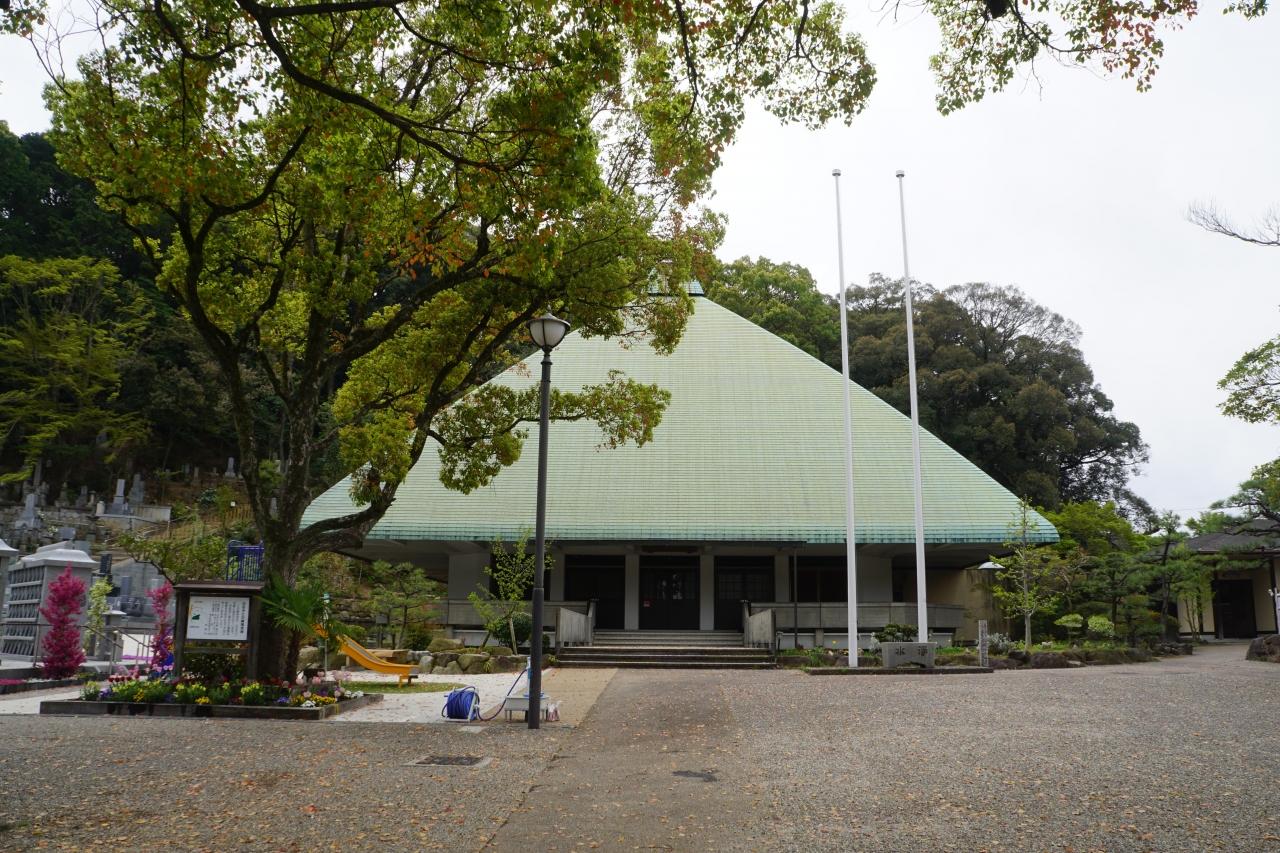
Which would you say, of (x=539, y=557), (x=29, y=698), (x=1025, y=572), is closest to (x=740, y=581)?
(x=1025, y=572)

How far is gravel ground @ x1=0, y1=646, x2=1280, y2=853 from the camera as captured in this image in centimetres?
531

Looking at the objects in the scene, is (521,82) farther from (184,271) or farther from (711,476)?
(711,476)

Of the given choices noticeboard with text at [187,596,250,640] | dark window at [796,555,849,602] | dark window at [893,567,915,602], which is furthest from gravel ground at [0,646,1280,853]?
dark window at [893,567,915,602]

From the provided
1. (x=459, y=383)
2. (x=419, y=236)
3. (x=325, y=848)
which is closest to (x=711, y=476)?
(x=459, y=383)

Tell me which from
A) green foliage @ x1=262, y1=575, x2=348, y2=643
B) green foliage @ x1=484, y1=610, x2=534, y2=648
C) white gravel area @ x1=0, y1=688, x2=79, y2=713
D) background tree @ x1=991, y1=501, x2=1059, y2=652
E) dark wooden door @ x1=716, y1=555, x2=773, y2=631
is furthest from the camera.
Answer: dark wooden door @ x1=716, y1=555, x2=773, y2=631

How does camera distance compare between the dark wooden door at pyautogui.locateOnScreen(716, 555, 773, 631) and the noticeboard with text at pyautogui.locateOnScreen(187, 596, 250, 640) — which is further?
the dark wooden door at pyautogui.locateOnScreen(716, 555, 773, 631)

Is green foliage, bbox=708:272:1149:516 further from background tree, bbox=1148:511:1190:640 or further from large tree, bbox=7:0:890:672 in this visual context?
large tree, bbox=7:0:890:672

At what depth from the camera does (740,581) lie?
25.8 m

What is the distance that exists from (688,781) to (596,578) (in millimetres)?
18872

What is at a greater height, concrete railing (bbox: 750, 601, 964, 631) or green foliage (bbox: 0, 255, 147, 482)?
green foliage (bbox: 0, 255, 147, 482)

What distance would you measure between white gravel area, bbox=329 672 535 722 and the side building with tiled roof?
4678 mm

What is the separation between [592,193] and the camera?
9062 mm

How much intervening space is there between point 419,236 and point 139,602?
20.1m

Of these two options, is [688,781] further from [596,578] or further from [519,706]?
[596,578]
